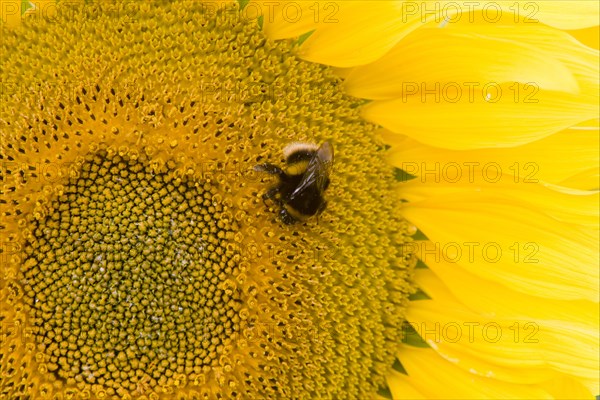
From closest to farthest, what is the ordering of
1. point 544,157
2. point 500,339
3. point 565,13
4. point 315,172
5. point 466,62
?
point 315,172, point 565,13, point 466,62, point 544,157, point 500,339

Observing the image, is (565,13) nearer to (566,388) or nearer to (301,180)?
(301,180)

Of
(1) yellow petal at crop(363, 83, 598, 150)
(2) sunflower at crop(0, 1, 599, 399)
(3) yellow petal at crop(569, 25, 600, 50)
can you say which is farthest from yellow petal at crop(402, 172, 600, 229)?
(3) yellow petal at crop(569, 25, 600, 50)

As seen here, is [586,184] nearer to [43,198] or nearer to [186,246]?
[186,246]

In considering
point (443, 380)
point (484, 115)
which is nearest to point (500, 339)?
point (443, 380)

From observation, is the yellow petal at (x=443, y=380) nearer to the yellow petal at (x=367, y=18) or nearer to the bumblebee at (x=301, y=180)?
the bumblebee at (x=301, y=180)

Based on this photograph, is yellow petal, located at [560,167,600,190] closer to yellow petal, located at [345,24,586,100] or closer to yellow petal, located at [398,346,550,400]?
yellow petal, located at [345,24,586,100]

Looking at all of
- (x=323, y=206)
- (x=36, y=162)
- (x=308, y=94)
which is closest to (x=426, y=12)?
(x=308, y=94)

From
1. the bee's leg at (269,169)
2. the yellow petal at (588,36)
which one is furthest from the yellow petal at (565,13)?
the bee's leg at (269,169)
